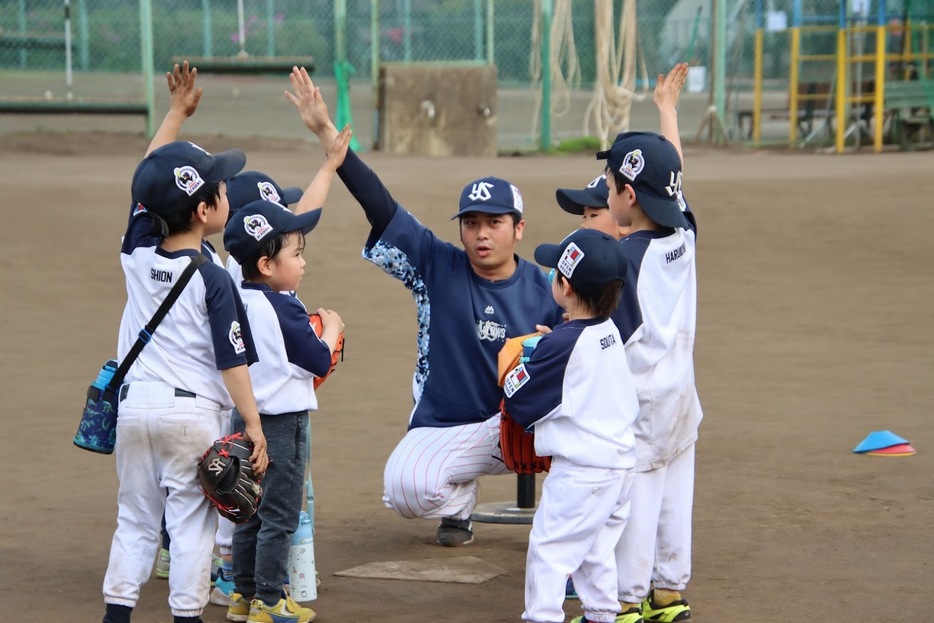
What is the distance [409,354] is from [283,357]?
5.25m

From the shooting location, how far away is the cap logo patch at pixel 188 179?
411cm

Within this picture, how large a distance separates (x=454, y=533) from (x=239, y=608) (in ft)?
4.22

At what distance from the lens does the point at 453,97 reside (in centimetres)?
1758

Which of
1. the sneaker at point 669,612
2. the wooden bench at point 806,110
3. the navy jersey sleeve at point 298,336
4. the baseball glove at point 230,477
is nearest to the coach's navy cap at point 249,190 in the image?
the navy jersey sleeve at point 298,336

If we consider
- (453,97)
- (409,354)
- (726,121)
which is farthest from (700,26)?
(409,354)

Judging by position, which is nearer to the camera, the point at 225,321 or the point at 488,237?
the point at 225,321

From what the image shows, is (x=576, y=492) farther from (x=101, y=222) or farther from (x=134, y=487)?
(x=101, y=222)

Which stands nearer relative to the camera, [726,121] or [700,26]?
[726,121]

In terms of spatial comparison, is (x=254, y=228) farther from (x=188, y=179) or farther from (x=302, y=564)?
(x=302, y=564)

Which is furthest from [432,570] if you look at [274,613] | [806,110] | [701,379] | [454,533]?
[806,110]

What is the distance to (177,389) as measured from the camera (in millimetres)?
4117

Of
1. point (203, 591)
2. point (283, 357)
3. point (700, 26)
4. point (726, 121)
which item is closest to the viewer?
point (203, 591)

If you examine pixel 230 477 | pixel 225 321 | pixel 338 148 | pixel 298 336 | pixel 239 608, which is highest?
pixel 338 148

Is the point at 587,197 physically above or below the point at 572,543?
above
